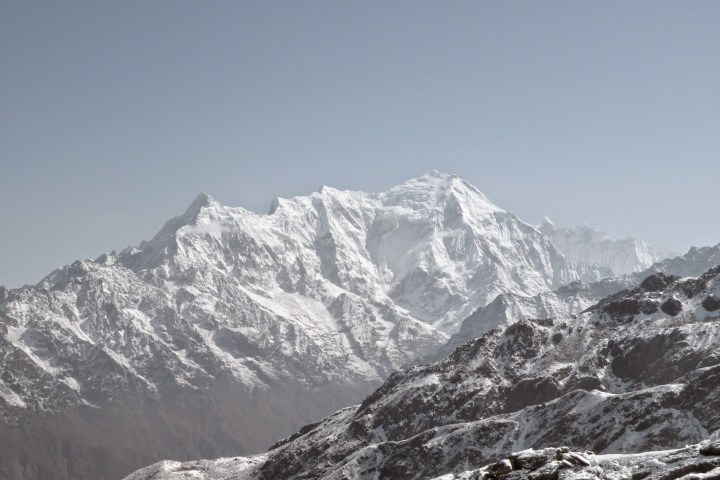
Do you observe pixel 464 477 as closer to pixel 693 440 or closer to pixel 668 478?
pixel 668 478

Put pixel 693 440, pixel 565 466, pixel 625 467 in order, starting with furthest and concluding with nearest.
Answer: pixel 693 440, pixel 625 467, pixel 565 466

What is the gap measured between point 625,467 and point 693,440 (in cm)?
10941

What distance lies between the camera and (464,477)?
353 feet

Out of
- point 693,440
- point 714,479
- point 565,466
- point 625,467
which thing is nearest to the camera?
point 714,479

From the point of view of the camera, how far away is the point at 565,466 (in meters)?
95.2

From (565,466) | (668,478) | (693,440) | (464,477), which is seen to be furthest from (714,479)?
(693,440)

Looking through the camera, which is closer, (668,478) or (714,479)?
(714,479)

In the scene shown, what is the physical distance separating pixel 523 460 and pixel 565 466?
4.85 metres

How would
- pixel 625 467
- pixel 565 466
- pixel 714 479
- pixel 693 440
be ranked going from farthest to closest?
pixel 693 440, pixel 625 467, pixel 565 466, pixel 714 479

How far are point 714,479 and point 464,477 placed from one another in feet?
104

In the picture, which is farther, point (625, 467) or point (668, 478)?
point (625, 467)

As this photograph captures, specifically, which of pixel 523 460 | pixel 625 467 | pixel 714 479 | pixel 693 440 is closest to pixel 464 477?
pixel 523 460

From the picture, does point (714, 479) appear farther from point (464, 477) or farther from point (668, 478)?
point (464, 477)

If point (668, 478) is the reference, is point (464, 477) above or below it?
above
